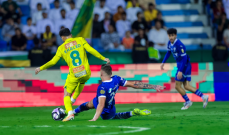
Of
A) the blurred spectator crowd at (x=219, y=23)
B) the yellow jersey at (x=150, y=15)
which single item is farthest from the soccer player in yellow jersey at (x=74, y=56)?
the yellow jersey at (x=150, y=15)

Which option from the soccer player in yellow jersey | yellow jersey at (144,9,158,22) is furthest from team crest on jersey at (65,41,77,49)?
yellow jersey at (144,9,158,22)

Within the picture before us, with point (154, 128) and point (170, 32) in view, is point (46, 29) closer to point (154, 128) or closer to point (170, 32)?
point (170, 32)

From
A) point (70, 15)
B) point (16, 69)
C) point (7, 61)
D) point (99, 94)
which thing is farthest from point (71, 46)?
point (70, 15)

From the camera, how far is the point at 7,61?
14.4m

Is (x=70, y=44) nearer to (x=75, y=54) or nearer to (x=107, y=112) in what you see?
(x=75, y=54)

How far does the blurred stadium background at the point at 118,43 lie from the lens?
12.1 meters

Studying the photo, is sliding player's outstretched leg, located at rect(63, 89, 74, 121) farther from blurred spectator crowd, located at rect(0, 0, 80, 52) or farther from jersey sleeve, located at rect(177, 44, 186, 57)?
blurred spectator crowd, located at rect(0, 0, 80, 52)

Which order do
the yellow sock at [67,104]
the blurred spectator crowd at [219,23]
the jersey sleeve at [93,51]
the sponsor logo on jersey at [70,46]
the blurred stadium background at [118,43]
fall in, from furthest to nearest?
the blurred spectator crowd at [219,23]
the blurred stadium background at [118,43]
the sponsor logo on jersey at [70,46]
the jersey sleeve at [93,51]
the yellow sock at [67,104]

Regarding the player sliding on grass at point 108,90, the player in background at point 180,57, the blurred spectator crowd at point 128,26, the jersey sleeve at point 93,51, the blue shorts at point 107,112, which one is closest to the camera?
the player sliding on grass at point 108,90

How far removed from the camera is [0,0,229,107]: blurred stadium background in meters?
12.1

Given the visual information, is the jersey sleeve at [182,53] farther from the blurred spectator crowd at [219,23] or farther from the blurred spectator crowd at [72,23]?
the blurred spectator crowd at [219,23]

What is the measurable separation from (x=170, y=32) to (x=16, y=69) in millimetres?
5243

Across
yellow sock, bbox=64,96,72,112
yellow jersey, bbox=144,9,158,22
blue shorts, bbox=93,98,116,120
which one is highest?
yellow jersey, bbox=144,9,158,22

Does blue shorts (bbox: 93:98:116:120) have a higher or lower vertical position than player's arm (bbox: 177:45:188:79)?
lower
